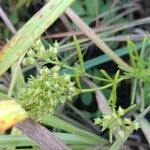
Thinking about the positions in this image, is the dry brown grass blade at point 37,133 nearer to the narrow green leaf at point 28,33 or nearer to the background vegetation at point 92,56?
the narrow green leaf at point 28,33

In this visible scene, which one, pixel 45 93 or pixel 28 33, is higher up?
pixel 28 33

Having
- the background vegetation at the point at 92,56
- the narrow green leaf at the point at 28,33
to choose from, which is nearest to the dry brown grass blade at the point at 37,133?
the narrow green leaf at the point at 28,33

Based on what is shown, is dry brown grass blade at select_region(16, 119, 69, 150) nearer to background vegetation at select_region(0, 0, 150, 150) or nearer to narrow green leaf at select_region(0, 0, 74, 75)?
narrow green leaf at select_region(0, 0, 74, 75)

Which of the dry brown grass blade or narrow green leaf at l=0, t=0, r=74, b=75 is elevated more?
narrow green leaf at l=0, t=0, r=74, b=75

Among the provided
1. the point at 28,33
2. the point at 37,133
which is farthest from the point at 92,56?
the point at 37,133

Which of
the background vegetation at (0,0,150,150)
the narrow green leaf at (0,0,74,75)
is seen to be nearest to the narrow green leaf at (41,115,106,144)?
the background vegetation at (0,0,150,150)

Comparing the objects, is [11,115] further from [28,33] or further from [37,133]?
[28,33]
